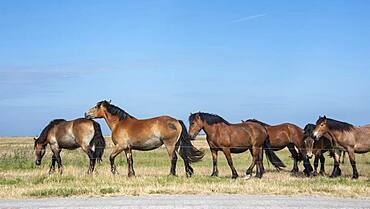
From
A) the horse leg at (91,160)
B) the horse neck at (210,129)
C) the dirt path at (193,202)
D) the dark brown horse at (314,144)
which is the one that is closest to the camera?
the dirt path at (193,202)

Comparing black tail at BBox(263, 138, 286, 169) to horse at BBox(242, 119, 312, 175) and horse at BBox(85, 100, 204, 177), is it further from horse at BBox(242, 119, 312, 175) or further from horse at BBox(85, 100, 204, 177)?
horse at BBox(85, 100, 204, 177)

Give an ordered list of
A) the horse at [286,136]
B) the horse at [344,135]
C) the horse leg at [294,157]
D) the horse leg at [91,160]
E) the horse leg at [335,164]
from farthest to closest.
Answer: the horse leg at [294,157]
the horse at [286,136]
the horse leg at [335,164]
the horse leg at [91,160]
the horse at [344,135]

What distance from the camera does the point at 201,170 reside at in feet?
69.3

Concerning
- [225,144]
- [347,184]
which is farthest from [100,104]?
[347,184]

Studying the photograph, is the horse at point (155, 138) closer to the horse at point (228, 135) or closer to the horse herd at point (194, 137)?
the horse herd at point (194, 137)

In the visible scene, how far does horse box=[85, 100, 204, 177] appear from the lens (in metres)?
16.7

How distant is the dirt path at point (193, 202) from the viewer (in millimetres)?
10594

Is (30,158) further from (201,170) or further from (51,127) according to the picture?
(201,170)

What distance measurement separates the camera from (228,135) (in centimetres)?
1672

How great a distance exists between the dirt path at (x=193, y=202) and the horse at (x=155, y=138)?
192 inches

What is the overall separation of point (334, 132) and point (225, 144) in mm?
3832

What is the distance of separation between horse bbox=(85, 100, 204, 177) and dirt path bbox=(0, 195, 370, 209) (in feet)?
16.0

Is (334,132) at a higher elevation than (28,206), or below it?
higher

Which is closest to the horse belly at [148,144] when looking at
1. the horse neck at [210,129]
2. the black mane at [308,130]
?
the horse neck at [210,129]
